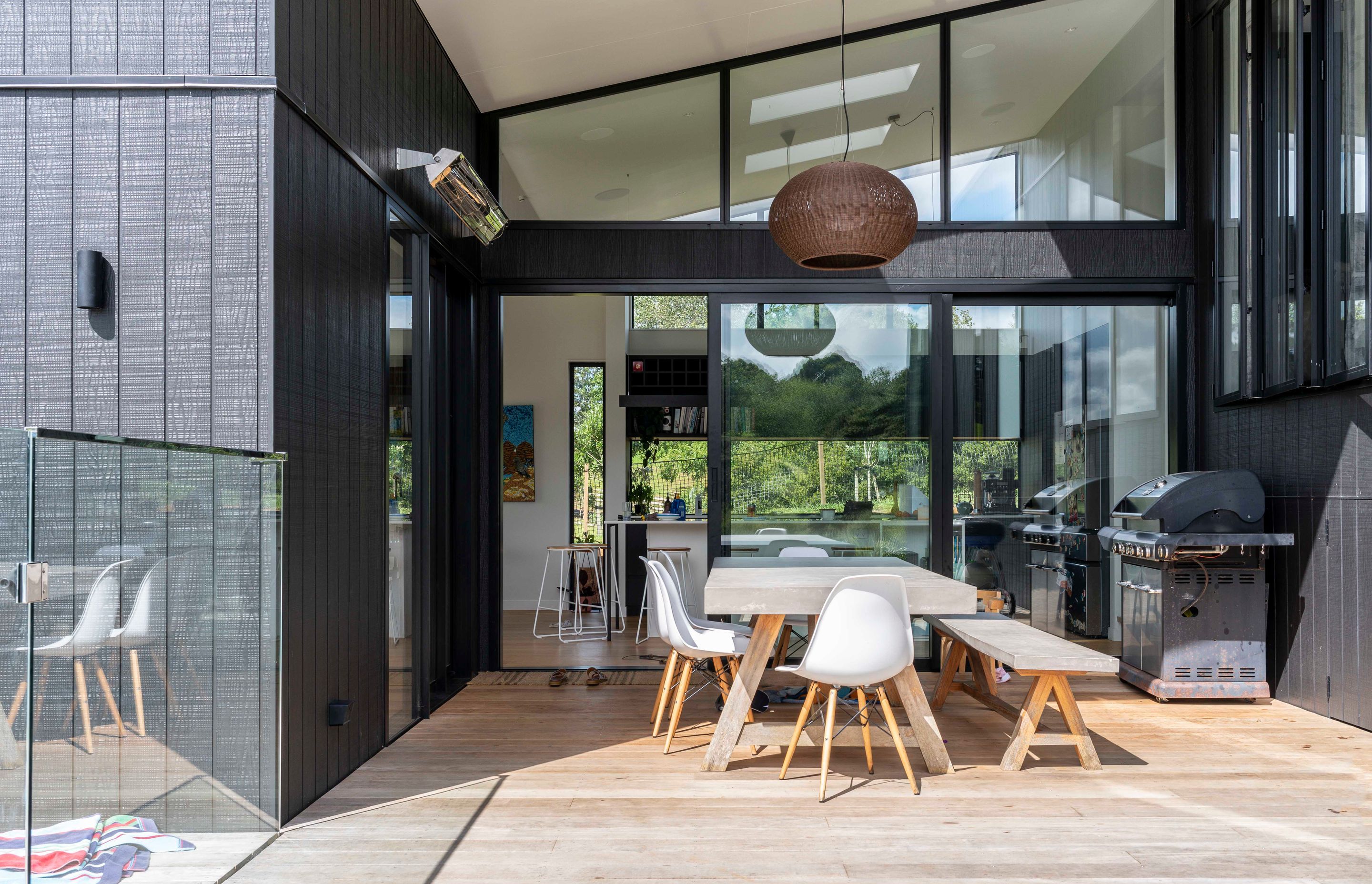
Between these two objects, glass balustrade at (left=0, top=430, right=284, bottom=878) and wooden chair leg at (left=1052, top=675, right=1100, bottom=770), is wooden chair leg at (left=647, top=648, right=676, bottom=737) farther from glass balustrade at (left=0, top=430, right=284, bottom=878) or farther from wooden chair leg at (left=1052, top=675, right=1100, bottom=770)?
glass balustrade at (left=0, top=430, right=284, bottom=878)

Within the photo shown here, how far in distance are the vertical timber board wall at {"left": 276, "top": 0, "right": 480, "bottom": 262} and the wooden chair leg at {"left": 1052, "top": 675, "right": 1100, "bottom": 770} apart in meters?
3.28

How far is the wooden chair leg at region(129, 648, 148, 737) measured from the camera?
229 centimetres

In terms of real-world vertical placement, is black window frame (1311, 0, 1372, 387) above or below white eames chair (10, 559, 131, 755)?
above

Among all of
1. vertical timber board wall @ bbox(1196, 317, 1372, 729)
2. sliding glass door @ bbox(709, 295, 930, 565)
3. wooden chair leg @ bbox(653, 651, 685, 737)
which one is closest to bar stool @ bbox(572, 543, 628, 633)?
sliding glass door @ bbox(709, 295, 930, 565)

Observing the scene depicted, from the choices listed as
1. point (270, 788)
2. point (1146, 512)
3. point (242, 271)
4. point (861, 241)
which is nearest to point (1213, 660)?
point (1146, 512)

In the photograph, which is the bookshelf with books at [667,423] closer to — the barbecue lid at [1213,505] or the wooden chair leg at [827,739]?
the barbecue lid at [1213,505]

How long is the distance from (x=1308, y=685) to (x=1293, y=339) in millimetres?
1651

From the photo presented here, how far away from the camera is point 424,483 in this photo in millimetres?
4418

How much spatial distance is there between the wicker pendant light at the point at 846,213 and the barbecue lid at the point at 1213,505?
2.18m

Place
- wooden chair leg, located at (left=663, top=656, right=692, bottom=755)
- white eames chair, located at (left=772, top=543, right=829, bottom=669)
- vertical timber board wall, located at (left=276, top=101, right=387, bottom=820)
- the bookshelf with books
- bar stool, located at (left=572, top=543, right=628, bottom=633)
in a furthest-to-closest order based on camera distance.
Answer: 1. the bookshelf with books
2. bar stool, located at (left=572, top=543, right=628, bottom=633)
3. white eames chair, located at (left=772, top=543, right=829, bottom=669)
4. wooden chair leg, located at (left=663, top=656, right=692, bottom=755)
5. vertical timber board wall, located at (left=276, top=101, right=387, bottom=820)

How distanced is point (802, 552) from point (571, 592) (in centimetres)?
316

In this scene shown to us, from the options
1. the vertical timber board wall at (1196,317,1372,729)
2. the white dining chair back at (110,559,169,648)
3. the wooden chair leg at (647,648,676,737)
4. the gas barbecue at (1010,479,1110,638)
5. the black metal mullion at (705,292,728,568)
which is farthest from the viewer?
the gas barbecue at (1010,479,1110,638)

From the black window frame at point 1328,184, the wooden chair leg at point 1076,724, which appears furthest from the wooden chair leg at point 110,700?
the black window frame at point 1328,184

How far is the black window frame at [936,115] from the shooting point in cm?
548
